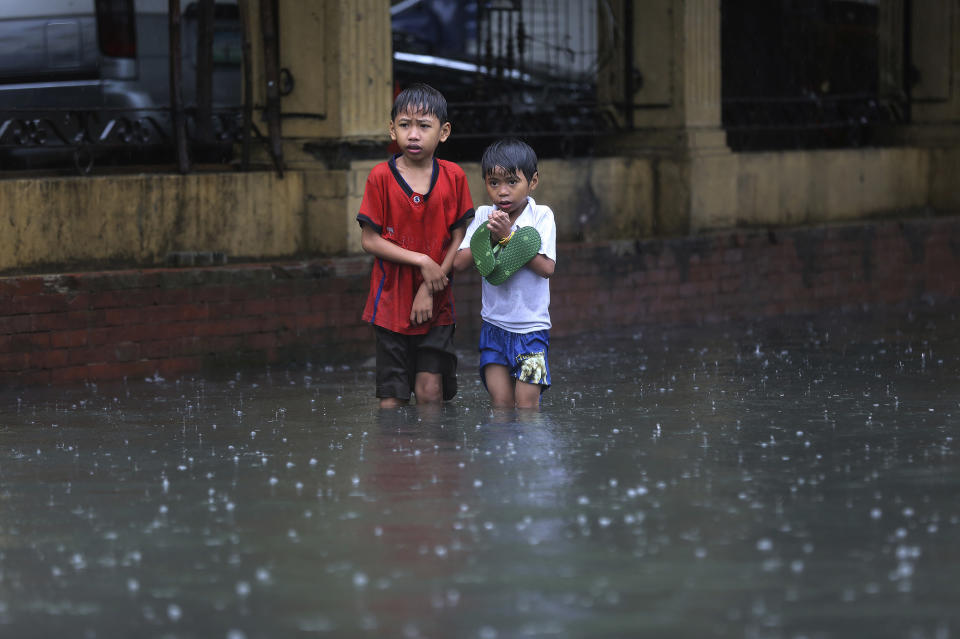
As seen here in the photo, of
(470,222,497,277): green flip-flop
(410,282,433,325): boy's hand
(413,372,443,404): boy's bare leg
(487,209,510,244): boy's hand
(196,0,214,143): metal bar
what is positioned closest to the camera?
(487,209,510,244): boy's hand

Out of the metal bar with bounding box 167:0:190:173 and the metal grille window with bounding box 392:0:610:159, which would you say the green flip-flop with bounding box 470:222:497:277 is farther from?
the metal grille window with bounding box 392:0:610:159

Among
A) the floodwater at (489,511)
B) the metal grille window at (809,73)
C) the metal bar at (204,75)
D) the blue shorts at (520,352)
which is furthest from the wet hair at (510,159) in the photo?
the metal grille window at (809,73)

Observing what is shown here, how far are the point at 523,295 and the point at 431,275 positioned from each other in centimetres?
46

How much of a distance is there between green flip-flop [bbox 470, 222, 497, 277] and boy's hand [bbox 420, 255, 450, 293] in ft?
Result: 0.60

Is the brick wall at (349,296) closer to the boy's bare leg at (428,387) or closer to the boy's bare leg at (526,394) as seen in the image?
the boy's bare leg at (428,387)

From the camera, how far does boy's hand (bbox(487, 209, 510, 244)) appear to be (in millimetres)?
6797

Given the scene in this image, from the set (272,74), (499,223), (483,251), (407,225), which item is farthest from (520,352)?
(272,74)

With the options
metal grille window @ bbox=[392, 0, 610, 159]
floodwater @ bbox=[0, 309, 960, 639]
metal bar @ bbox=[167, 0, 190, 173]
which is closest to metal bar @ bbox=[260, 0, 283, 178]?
metal bar @ bbox=[167, 0, 190, 173]

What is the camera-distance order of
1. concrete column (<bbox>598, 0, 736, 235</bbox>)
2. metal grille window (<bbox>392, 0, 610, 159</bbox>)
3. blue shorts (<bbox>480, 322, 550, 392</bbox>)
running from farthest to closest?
concrete column (<bbox>598, 0, 736, 235</bbox>)
metal grille window (<bbox>392, 0, 610, 159</bbox>)
blue shorts (<bbox>480, 322, 550, 392</bbox>)

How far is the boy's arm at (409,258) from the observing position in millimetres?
6980

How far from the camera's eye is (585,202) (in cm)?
1226

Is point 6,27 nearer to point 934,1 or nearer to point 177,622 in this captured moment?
point 177,622

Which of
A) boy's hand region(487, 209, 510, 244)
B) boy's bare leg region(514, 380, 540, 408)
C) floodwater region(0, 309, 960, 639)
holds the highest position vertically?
boy's hand region(487, 209, 510, 244)

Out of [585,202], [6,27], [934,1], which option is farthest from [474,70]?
[934,1]
